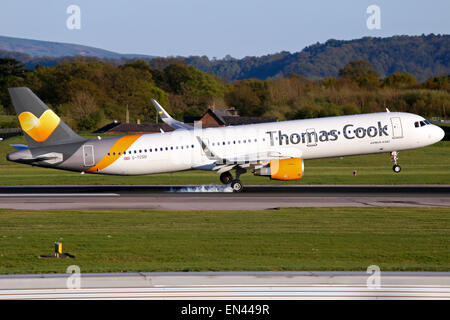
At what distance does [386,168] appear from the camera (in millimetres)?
68062

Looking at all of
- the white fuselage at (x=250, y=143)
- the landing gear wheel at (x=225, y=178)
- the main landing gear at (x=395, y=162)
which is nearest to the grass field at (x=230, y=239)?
the white fuselage at (x=250, y=143)

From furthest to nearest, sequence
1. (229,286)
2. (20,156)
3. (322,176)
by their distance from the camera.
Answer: (322,176) → (20,156) → (229,286)

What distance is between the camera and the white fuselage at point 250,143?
140 feet

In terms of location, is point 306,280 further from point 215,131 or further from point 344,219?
point 215,131

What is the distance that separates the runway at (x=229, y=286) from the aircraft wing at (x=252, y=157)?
24.5 meters

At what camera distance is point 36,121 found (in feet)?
136

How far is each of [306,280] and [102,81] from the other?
14831cm

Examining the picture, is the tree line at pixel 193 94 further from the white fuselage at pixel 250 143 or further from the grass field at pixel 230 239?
the grass field at pixel 230 239

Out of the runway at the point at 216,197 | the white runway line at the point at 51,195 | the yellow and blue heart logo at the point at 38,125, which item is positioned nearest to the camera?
the runway at the point at 216,197

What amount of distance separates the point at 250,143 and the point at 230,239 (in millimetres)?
17959

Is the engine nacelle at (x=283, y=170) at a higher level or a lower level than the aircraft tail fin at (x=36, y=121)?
lower

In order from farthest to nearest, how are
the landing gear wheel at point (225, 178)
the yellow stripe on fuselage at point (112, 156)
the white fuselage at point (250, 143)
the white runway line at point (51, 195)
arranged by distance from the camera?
the landing gear wheel at point (225, 178) < the white runway line at point (51, 195) < the white fuselage at point (250, 143) < the yellow stripe on fuselage at point (112, 156)

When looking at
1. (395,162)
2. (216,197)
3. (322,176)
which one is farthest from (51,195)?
(322,176)

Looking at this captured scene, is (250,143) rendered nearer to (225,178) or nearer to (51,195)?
(225,178)
